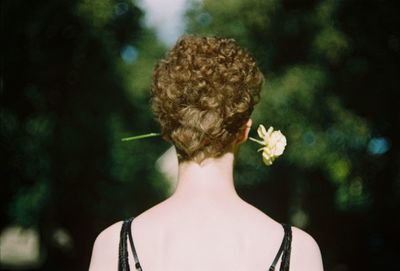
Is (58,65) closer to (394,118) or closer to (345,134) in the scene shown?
(345,134)

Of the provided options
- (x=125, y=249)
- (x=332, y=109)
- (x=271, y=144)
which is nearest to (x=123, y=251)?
(x=125, y=249)

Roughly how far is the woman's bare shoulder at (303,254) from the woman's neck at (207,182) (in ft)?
0.70

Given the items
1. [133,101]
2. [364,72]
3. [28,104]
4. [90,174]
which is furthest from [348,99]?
[28,104]

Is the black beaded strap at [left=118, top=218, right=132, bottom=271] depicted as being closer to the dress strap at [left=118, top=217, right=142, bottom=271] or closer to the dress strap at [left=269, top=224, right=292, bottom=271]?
the dress strap at [left=118, top=217, right=142, bottom=271]

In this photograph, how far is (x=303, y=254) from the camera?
1.77m

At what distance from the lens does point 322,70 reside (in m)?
11.3

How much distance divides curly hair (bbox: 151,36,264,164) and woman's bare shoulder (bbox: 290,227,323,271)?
12.8 inches

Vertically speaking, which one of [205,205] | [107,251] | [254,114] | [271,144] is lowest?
[254,114]

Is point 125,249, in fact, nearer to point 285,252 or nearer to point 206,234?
point 206,234

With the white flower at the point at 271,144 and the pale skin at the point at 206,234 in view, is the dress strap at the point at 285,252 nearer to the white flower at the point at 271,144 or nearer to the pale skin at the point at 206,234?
the pale skin at the point at 206,234

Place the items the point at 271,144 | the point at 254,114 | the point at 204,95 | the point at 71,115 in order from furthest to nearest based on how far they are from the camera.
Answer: the point at 71,115, the point at 254,114, the point at 271,144, the point at 204,95

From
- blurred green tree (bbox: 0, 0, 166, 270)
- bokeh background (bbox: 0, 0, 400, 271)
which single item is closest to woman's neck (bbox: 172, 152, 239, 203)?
bokeh background (bbox: 0, 0, 400, 271)

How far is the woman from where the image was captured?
1.75 metres

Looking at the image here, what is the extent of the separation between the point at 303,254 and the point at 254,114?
9.06 m
